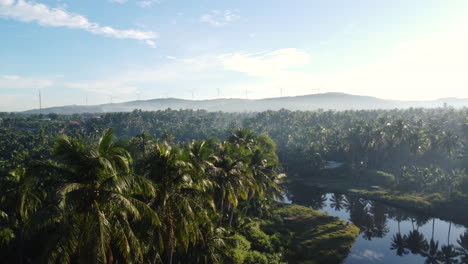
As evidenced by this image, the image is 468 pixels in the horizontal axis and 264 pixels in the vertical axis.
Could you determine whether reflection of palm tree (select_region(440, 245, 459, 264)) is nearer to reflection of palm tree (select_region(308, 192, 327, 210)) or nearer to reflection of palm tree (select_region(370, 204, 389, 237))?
reflection of palm tree (select_region(370, 204, 389, 237))

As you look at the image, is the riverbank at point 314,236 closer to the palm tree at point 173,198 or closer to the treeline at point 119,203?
the treeline at point 119,203

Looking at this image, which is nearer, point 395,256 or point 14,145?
point 395,256

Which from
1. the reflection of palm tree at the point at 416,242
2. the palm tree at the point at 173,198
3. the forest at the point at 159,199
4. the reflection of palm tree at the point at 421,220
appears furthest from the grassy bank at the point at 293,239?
the reflection of palm tree at the point at 421,220

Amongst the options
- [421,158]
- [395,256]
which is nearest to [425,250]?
[395,256]

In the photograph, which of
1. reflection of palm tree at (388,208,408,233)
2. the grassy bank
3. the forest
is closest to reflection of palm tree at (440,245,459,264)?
the grassy bank

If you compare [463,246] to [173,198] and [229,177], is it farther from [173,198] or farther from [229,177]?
[173,198]

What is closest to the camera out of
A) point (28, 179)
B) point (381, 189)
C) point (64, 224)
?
point (64, 224)

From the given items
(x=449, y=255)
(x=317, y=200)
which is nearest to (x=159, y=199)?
(x=449, y=255)

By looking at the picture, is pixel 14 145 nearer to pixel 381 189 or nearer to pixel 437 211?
pixel 381 189
